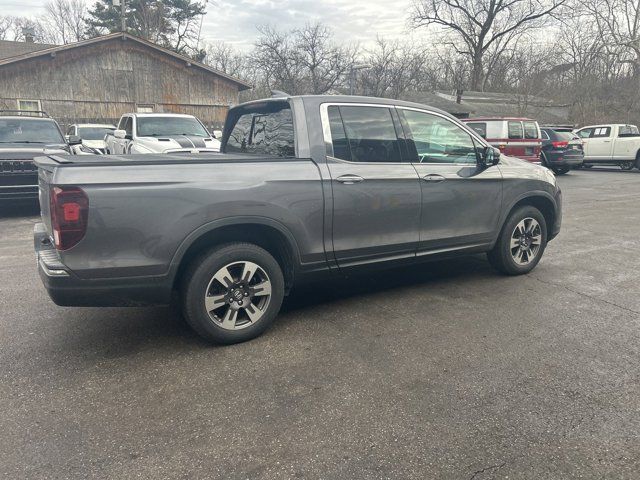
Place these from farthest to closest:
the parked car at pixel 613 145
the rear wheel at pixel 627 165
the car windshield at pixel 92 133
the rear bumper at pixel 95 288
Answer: the rear wheel at pixel 627 165
the parked car at pixel 613 145
the car windshield at pixel 92 133
the rear bumper at pixel 95 288

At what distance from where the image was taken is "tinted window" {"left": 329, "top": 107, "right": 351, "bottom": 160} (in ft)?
12.4

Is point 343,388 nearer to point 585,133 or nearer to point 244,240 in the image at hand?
point 244,240

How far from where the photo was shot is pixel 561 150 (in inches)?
644

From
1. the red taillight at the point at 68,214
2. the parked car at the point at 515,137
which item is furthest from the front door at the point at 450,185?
the parked car at the point at 515,137

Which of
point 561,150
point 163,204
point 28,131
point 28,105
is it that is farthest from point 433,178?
point 28,105

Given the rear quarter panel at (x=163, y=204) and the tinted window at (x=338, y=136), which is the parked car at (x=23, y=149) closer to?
the rear quarter panel at (x=163, y=204)

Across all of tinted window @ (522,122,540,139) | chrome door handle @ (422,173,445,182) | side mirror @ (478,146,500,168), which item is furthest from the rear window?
tinted window @ (522,122,540,139)

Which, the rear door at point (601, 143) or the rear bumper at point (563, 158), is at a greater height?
the rear door at point (601, 143)

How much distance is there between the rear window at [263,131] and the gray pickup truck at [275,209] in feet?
0.06

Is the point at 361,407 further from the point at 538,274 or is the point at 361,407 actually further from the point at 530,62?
the point at 530,62

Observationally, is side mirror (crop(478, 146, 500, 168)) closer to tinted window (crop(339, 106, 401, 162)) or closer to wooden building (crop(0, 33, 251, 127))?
tinted window (crop(339, 106, 401, 162))

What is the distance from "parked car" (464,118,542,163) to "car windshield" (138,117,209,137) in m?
9.21

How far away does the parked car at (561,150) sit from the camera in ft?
53.8

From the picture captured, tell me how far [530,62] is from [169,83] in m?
29.6
